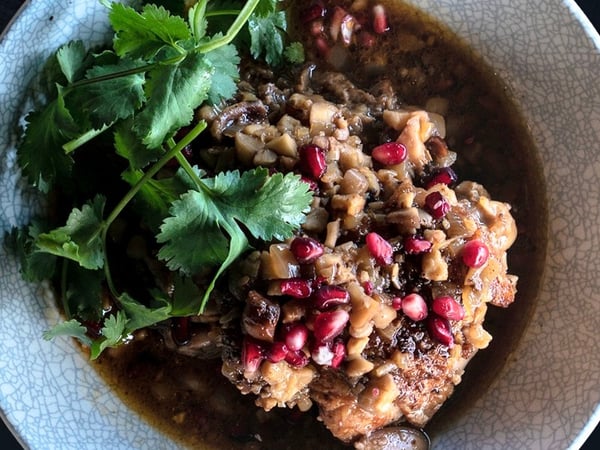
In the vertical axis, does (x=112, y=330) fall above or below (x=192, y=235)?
below

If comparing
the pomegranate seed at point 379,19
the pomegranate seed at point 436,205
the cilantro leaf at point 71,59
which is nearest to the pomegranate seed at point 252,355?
the pomegranate seed at point 436,205

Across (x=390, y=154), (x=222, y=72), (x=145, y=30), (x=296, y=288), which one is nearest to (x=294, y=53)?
(x=222, y=72)

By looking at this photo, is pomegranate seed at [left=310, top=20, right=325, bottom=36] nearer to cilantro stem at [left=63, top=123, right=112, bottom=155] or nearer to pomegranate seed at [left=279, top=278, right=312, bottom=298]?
cilantro stem at [left=63, top=123, right=112, bottom=155]

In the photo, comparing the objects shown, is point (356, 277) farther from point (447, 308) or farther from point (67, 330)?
point (67, 330)

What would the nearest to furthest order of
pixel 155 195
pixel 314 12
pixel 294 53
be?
1. pixel 155 195
2. pixel 294 53
3. pixel 314 12

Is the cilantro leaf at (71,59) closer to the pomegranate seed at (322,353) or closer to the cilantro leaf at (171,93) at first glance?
the cilantro leaf at (171,93)
